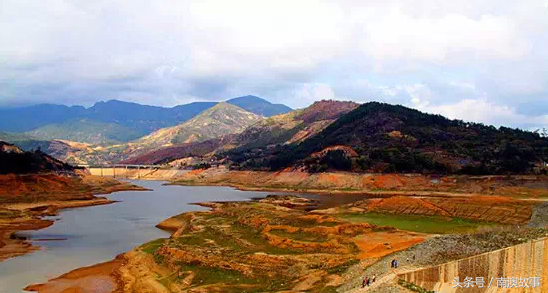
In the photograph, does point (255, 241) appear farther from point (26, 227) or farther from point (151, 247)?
point (26, 227)

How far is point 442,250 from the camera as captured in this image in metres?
29.6

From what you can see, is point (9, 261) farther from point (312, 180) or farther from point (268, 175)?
point (268, 175)

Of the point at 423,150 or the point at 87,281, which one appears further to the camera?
the point at 423,150

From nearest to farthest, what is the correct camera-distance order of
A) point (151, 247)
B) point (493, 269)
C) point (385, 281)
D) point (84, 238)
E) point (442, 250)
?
point (493, 269), point (385, 281), point (442, 250), point (151, 247), point (84, 238)

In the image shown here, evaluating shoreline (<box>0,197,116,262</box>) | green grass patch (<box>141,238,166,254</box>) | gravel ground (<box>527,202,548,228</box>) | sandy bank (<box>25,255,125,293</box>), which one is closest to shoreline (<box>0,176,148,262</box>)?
shoreline (<box>0,197,116,262</box>)

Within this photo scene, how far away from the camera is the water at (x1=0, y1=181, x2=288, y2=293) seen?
43.9 metres

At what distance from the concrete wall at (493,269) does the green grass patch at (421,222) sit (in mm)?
27182

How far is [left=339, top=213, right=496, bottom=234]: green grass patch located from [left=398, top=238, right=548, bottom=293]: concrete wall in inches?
1070

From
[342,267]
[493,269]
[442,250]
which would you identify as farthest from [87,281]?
[493,269]

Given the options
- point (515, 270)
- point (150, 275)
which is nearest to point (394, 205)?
point (150, 275)

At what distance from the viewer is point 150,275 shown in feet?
136

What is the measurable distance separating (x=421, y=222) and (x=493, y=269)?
37.4 meters

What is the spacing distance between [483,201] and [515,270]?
51.9 meters

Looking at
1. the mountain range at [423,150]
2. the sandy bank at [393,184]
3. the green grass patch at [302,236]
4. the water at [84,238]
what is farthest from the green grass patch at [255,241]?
the mountain range at [423,150]
